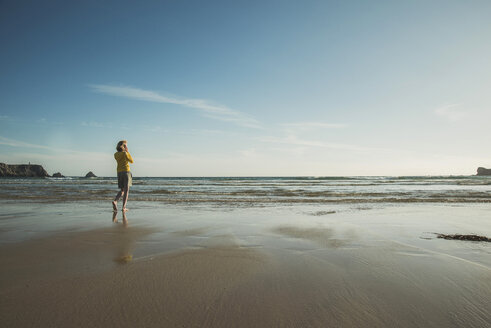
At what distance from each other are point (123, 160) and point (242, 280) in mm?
7407

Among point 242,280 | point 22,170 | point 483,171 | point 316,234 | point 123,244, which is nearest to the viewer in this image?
point 242,280

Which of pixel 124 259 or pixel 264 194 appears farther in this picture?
pixel 264 194

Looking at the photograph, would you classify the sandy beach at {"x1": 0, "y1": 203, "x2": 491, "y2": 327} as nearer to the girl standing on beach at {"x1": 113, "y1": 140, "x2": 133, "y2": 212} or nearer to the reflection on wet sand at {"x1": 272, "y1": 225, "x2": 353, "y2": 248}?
the reflection on wet sand at {"x1": 272, "y1": 225, "x2": 353, "y2": 248}

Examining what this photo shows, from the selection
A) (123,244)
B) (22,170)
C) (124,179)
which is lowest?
(123,244)

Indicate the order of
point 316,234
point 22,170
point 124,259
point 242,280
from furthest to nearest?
point 22,170 < point 316,234 < point 124,259 < point 242,280

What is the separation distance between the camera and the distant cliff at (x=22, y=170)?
337 ft

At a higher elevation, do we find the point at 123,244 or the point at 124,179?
the point at 124,179

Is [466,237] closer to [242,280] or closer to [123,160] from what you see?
[242,280]

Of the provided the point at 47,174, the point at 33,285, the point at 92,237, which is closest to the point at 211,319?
the point at 33,285

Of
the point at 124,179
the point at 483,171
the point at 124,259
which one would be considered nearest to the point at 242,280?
the point at 124,259

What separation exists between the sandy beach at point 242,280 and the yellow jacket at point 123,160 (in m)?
3.88

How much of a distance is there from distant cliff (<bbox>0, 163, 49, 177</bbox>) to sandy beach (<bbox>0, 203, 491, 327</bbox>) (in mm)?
134001

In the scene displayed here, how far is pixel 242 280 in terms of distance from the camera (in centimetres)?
269

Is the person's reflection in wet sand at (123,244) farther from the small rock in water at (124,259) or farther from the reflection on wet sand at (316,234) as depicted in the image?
the reflection on wet sand at (316,234)
